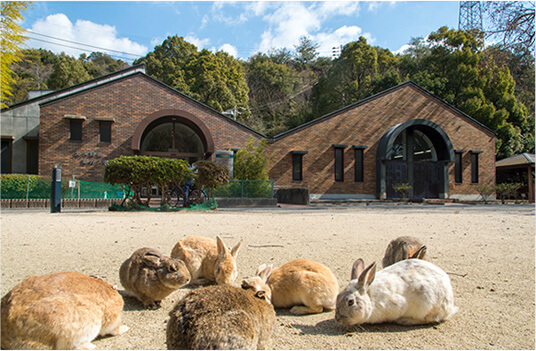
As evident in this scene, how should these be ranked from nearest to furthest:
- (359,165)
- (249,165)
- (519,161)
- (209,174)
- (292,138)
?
(209,174)
(249,165)
(292,138)
(359,165)
(519,161)

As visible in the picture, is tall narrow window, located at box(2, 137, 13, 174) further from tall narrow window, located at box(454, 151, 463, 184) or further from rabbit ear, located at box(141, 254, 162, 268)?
tall narrow window, located at box(454, 151, 463, 184)

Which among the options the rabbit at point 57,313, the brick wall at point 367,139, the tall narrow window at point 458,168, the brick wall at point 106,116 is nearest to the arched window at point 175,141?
the brick wall at point 106,116

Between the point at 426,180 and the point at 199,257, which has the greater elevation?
the point at 426,180

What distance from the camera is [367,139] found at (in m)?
25.7

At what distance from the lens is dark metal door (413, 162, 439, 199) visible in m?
26.1

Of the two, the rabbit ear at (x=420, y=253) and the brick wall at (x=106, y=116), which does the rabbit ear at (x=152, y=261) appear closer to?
the rabbit ear at (x=420, y=253)

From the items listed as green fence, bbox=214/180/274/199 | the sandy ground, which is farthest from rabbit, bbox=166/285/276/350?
green fence, bbox=214/180/274/199

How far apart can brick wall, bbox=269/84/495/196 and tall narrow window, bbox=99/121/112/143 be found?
33.9ft

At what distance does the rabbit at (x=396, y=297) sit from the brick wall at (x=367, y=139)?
20.5 m

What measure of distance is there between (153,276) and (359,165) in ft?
78.6

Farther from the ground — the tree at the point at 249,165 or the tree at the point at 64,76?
the tree at the point at 64,76

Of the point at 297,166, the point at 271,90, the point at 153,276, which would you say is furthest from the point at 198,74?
the point at 153,276

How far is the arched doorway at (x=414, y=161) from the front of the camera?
82.3 ft

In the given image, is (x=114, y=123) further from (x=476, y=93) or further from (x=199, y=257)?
(x=476, y=93)
